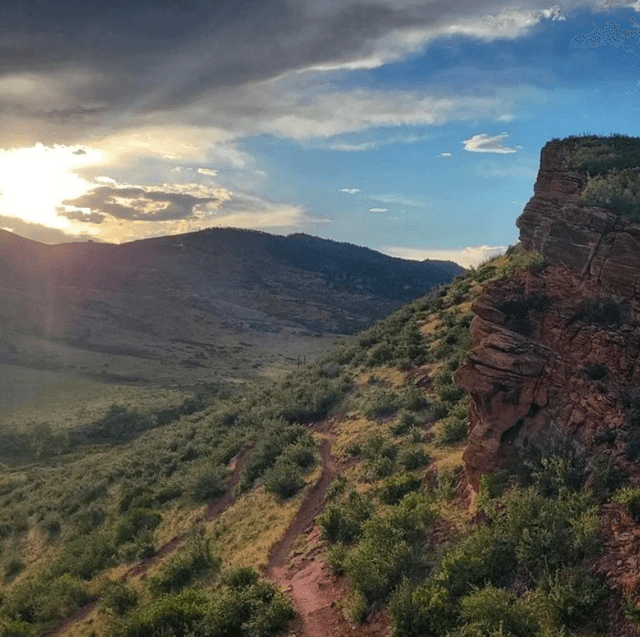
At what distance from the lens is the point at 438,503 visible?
14.7m

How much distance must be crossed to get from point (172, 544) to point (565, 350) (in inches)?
600

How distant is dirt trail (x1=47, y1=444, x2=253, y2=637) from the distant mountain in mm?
63288

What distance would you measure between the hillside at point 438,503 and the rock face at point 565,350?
2.0 inches

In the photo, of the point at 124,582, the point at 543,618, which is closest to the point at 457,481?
the point at 543,618

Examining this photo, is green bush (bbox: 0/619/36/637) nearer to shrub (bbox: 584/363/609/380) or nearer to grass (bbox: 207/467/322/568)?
grass (bbox: 207/467/322/568)

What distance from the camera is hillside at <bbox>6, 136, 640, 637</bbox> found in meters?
10.8

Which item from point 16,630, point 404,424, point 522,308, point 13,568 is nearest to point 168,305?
point 13,568

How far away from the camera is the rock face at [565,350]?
507 inches

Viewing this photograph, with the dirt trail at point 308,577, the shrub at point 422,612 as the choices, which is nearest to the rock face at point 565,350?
the shrub at point 422,612

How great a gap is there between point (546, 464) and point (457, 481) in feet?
11.1

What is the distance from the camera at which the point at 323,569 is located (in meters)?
14.3

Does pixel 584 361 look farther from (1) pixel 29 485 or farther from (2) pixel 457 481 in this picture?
(1) pixel 29 485

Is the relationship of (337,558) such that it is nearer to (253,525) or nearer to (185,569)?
(253,525)

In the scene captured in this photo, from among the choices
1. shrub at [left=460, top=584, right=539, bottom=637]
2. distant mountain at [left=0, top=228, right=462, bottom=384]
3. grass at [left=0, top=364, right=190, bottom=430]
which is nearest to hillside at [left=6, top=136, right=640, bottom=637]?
shrub at [left=460, top=584, right=539, bottom=637]
